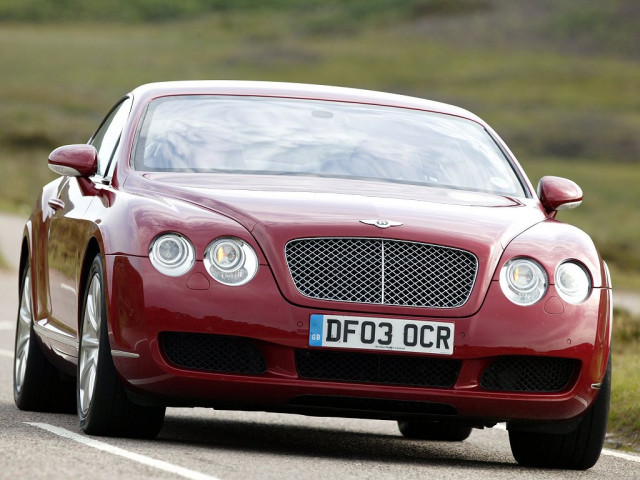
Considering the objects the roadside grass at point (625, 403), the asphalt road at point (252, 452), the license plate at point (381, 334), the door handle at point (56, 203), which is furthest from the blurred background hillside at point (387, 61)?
the license plate at point (381, 334)

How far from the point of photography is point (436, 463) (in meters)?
7.46

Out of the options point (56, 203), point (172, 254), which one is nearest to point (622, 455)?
point (172, 254)

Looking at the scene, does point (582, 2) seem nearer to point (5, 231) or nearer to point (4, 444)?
point (5, 231)

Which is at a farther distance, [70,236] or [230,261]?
[70,236]

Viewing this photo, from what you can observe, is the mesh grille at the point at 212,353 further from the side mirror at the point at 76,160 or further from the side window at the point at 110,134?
the side window at the point at 110,134

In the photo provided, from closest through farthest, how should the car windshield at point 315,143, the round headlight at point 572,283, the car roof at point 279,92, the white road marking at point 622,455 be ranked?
1. the round headlight at point 572,283
2. the car windshield at point 315,143
3. the white road marking at point 622,455
4. the car roof at point 279,92

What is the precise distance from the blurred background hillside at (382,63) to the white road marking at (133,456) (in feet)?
108

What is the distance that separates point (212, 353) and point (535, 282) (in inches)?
53.5

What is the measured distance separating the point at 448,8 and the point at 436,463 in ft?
363

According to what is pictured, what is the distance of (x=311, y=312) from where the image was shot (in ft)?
22.4

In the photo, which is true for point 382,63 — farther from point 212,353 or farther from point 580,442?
point 212,353

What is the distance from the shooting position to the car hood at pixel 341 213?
6.95m

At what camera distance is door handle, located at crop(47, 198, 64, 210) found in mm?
8609

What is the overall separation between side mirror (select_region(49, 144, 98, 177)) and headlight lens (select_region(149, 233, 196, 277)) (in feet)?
4.01
